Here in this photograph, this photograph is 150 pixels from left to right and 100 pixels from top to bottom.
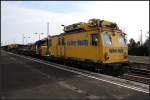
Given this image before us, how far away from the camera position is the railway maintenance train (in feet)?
55.5

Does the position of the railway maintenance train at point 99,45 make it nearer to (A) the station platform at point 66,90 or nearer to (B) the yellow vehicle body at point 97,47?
(B) the yellow vehicle body at point 97,47

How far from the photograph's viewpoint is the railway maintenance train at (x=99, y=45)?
55.5 ft

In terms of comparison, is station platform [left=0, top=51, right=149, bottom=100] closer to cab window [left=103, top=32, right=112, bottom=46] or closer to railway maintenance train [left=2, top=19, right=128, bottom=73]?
railway maintenance train [left=2, top=19, right=128, bottom=73]

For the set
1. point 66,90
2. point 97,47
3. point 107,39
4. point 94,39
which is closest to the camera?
point 66,90

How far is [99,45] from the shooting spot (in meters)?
16.9

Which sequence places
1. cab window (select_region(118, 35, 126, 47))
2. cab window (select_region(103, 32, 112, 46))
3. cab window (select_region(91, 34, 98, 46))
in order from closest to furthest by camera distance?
cab window (select_region(103, 32, 112, 46))
cab window (select_region(91, 34, 98, 46))
cab window (select_region(118, 35, 126, 47))

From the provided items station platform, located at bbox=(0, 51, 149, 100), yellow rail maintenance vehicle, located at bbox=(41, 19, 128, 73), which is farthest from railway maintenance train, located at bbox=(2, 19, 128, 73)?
station platform, located at bbox=(0, 51, 149, 100)

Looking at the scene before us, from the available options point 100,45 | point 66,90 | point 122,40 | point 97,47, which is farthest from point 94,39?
point 66,90

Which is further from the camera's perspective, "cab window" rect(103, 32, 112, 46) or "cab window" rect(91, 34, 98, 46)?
"cab window" rect(91, 34, 98, 46)

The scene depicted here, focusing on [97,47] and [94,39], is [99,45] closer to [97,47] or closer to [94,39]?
[97,47]

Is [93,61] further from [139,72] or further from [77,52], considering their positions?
[139,72]

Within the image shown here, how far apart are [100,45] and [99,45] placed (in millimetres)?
95

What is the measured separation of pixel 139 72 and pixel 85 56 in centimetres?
431

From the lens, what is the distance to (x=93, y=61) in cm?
1761
